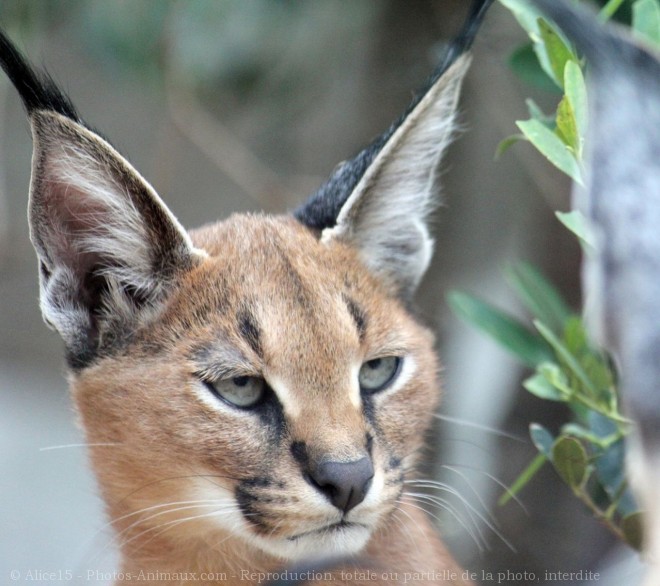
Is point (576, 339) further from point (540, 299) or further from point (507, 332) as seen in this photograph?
point (540, 299)

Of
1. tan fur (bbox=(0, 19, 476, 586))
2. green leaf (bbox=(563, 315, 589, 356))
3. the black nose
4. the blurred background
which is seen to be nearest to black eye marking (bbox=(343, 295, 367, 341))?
tan fur (bbox=(0, 19, 476, 586))

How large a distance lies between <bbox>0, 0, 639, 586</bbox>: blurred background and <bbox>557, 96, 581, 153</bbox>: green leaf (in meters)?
2.02

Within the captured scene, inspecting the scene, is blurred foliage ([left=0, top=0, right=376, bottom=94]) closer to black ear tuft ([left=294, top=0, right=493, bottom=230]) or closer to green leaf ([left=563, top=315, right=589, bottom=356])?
black ear tuft ([left=294, top=0, right=493, bottom=230])

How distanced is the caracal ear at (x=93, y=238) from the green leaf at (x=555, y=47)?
3.42 feet

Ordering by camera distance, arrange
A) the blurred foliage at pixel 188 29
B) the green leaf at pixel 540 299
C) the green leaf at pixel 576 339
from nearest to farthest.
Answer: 1. the green leaf at pixel 576 339
2. the green leaf at pixel 540 299
3. the blurred foliage at pixel 188 29

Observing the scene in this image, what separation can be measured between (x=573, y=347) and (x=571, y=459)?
0.48m

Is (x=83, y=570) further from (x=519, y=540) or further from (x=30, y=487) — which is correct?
(x=30, y=487)

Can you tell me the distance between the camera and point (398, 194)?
292 centimetres

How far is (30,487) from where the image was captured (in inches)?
231

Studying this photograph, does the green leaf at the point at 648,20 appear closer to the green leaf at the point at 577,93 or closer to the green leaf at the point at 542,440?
the green leaf at the point at 577,93

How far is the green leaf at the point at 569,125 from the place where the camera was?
2.24m

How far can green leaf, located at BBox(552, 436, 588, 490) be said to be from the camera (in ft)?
8.38

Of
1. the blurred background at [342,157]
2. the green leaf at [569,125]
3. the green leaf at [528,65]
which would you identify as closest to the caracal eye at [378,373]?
the green leaf at [569,125]

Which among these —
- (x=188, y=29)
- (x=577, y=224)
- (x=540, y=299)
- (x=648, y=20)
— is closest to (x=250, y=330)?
(x=577, y=224)
